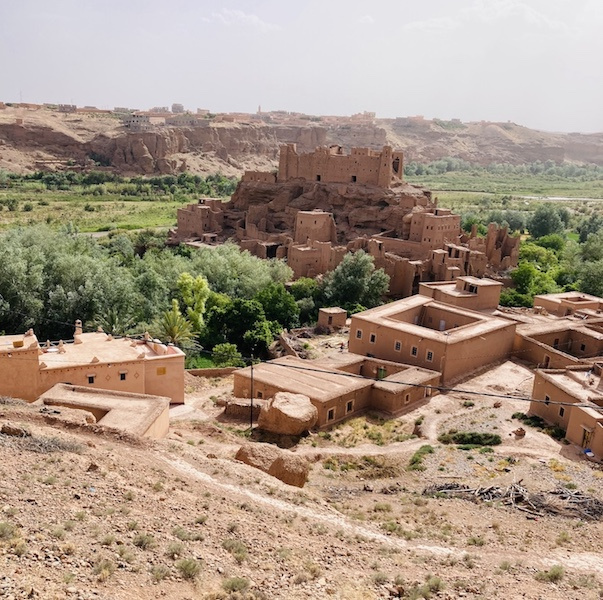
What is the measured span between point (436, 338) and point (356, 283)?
12.2m

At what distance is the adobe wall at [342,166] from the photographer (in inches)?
1913

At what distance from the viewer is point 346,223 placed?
48.1 metres

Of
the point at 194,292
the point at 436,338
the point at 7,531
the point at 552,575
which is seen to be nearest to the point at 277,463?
the point at 552,575

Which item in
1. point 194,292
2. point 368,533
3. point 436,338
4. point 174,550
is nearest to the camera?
point 174,550

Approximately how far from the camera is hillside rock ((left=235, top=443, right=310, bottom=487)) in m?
13.8

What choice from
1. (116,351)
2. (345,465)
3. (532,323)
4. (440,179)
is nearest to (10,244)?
(116,351)

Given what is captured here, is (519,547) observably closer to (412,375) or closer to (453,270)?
(412,375)

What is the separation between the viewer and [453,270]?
117 ft

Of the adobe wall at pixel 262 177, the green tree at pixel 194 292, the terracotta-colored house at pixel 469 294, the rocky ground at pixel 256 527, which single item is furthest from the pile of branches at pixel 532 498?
the adobe wall at pixel 262 177

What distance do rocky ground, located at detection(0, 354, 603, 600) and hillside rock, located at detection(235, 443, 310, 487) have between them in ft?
1.37

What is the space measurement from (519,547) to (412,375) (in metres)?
10.7

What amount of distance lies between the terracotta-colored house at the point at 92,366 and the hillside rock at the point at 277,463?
5269 millimetres

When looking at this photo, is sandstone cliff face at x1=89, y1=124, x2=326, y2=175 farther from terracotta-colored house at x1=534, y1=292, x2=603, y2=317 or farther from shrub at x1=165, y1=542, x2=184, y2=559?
shrub at x1=165, y1=542, x2=184, y2=559

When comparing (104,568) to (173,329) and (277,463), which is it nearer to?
(277,463)
